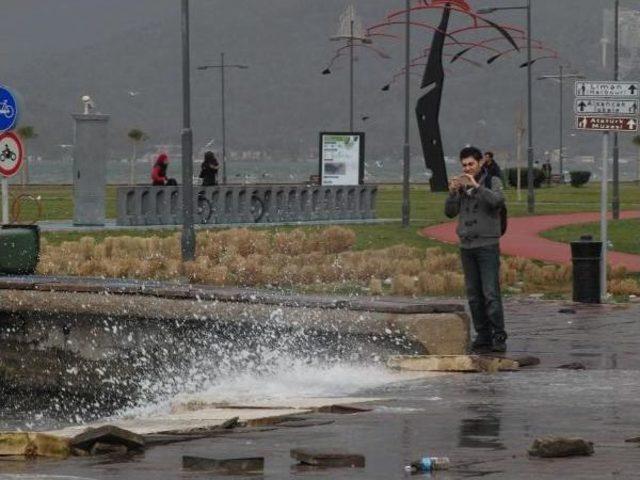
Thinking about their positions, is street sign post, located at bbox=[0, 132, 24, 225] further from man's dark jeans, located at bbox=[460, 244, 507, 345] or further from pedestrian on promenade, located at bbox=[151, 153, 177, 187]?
pedestrian on promenade, located at bbox=[151, 153, 177, 187]

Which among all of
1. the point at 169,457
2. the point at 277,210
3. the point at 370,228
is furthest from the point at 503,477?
the point at 277,210

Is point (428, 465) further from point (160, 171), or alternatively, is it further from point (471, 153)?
point (160, 171)

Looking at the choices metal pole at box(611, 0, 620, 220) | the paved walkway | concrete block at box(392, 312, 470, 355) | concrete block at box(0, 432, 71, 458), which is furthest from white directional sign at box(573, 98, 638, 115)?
metal pole at box(611, 0, 620, 220)

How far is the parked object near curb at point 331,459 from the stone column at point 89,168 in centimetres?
3879

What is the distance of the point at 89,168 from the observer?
50.5 meters

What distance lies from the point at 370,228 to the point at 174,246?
43.0 ft

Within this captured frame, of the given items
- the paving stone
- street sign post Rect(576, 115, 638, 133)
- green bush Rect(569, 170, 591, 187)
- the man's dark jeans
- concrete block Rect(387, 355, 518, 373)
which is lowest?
green bush Rect(569, 170, 591, 187)

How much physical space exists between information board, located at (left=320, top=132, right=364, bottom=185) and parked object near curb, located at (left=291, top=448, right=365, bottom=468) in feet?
159

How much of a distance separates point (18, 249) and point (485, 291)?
7.47 meters

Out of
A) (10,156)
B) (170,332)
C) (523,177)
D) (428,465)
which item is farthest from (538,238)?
(523,177)

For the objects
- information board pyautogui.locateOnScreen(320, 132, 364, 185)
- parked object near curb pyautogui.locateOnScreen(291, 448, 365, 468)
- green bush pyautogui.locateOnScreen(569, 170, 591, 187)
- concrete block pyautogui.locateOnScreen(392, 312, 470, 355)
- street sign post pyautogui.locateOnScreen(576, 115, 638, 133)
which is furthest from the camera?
green bush pyautogui.locateOnScreen(569, 170, 591, 187)

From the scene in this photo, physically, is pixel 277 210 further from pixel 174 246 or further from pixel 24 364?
pixel 24 364

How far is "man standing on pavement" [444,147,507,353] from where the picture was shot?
17688 mm

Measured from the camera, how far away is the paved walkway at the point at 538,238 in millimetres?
34375
